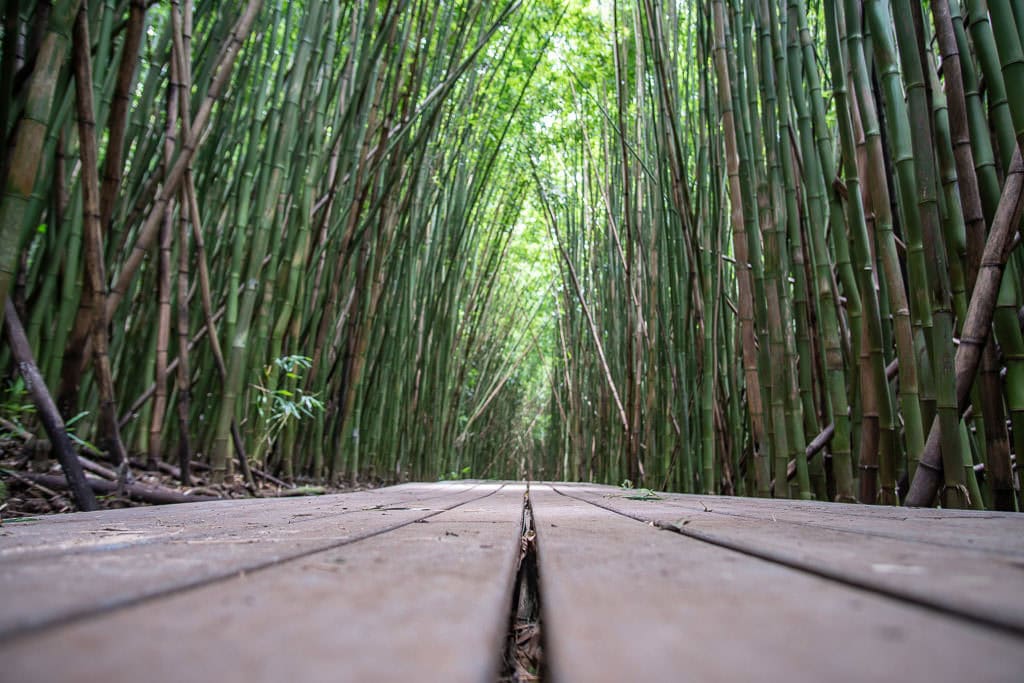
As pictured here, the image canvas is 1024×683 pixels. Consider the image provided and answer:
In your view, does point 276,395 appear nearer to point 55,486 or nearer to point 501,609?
point 55,486

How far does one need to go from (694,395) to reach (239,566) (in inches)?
92.0

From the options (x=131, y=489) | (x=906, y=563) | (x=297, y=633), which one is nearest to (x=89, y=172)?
(x=131, y=489)

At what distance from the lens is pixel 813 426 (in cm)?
180

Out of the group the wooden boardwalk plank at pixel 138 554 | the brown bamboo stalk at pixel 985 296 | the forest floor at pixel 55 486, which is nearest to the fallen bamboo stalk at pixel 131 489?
the forest floor at pixel 55 486

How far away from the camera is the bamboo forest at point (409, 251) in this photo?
118cm

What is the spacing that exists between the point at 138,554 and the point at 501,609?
29 cm

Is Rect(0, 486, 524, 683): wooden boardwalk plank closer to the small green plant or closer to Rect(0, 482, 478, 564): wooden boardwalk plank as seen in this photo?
Rect(0, 482, 478, 564): wooden boardwalk plank

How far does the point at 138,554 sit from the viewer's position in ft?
1.49

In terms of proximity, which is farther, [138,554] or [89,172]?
[89,172]

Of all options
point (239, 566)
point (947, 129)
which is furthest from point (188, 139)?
point (947, 129)

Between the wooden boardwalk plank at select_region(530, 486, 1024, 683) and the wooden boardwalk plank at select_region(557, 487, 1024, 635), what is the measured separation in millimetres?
11

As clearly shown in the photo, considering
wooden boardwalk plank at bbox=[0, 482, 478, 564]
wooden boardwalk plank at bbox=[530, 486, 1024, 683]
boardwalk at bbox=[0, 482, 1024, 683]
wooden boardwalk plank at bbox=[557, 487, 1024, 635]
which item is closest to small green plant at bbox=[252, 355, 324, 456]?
wooden boardwalk plank at bbox=[0, 482, 478, 564]

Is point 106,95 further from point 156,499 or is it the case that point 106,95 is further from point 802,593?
point 802,593

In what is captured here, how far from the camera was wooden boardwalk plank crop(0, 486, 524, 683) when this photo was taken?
208 millimetres
